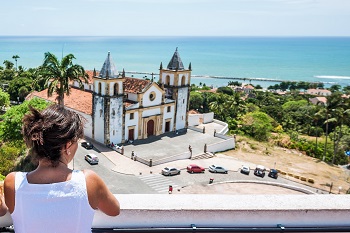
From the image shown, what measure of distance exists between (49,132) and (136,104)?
29143mm

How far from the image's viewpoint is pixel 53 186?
2.33m

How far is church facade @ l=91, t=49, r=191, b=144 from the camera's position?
96.0ft

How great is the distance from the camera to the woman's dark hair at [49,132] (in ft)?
7.80

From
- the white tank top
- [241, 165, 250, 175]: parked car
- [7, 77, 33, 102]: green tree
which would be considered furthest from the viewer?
[7, 77, 33, 102]: green tree

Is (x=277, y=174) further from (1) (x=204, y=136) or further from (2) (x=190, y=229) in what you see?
(2) (x=190, y=229)

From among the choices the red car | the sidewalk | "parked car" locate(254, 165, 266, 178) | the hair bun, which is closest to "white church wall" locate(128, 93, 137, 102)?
the sidewalk

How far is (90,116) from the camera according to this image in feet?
100

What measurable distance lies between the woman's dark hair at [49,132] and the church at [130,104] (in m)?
26.3

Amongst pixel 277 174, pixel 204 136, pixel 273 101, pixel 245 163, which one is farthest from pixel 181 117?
pixel 273 101

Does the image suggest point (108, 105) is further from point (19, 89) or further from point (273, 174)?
point (19, 89)

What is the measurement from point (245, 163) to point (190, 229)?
26.9 m

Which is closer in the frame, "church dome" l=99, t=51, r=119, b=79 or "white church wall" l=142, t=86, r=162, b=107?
"church dome" l=99, t=51, r=119, b=79

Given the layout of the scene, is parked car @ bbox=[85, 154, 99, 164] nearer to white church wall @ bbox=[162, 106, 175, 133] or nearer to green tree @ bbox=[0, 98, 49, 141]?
green tree @ bbox=[0, 98, 49, 141]

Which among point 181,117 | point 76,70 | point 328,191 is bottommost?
point 328,191
